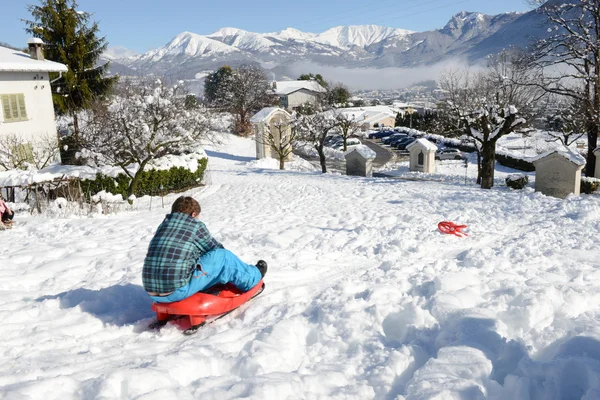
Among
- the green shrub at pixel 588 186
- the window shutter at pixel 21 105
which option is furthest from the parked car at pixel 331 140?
the green shrub at pixel 588 186

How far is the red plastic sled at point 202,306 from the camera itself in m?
4.68

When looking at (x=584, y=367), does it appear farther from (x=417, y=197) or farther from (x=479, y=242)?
(x=417, y=197)

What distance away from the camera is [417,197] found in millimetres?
14617

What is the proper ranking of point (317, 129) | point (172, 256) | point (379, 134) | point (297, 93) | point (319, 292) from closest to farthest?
point (172, 256)
point (319, 292)
point (317, 129)
point (379, 134)
point (297, 93)

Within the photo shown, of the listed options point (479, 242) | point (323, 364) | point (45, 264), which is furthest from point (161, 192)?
point (323, 364)

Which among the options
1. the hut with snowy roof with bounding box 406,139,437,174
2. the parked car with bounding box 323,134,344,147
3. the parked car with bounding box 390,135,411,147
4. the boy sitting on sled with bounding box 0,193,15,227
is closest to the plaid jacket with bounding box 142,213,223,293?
the boy sitting on sled with bounding box 0,193,15,227

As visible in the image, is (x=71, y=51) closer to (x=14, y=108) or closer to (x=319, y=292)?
(x=14, y=108)

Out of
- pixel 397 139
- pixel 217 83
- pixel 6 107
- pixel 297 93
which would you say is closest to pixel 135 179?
pixel 6 107

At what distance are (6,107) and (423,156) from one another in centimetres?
2783

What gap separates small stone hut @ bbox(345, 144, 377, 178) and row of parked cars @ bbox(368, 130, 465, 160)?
18.9 m

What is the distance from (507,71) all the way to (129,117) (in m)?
22.6

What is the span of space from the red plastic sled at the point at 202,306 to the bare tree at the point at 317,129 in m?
24.1

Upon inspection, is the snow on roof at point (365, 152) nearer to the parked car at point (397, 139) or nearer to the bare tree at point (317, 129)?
the bare tree at point (317, 129)

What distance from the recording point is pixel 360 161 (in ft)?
90.7
